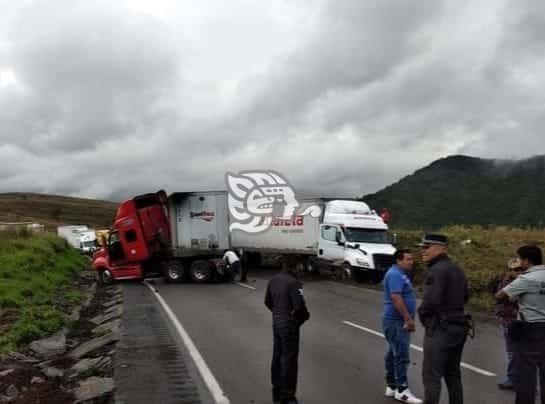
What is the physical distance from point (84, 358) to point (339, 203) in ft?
54.5

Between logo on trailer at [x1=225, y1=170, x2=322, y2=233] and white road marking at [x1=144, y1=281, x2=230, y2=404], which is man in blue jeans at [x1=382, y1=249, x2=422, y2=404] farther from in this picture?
logo on trailer at [x1=225, y1=170, x2=322, y2=233]

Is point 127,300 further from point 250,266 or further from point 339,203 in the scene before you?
point 250,266

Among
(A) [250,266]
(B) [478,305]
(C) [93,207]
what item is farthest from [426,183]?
(C) [93,207]

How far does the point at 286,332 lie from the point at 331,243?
1801cm

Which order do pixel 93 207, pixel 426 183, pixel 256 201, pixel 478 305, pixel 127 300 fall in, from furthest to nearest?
pixel 93 207 < pixel 426 183 < pixel 256 201 < pixel 127 300 < pixel 478 305

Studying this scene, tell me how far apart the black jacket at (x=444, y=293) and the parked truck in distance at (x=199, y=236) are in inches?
732

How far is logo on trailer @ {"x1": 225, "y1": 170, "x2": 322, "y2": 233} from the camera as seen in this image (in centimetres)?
2662

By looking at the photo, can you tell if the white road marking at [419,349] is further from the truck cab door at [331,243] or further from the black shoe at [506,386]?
the truck cab door at [331,243]

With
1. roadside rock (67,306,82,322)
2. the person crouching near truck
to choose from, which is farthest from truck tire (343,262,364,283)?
roadside rock (67,306,82,322)

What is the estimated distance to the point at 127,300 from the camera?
19078 millimetres

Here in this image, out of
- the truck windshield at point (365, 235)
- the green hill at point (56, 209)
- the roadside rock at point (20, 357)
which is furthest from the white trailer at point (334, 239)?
the green hill at point (56, 209)

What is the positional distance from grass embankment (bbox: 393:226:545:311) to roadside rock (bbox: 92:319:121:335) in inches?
351

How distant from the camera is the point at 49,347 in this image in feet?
38.4

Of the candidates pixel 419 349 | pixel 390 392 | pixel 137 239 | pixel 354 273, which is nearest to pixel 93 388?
pixel 390 392
